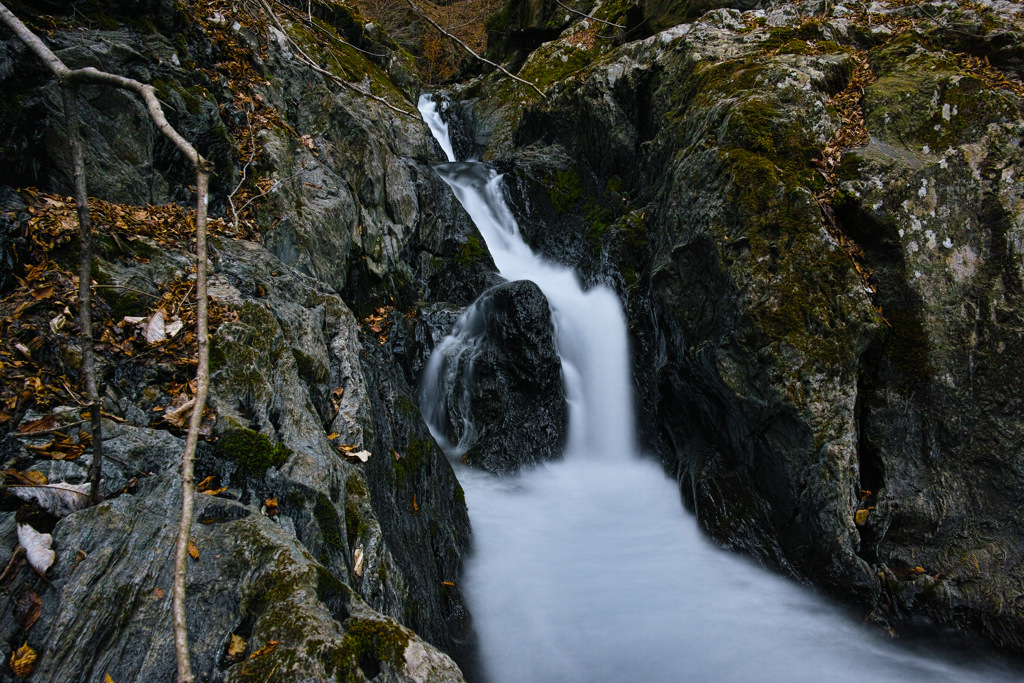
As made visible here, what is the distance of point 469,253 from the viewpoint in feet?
28.4

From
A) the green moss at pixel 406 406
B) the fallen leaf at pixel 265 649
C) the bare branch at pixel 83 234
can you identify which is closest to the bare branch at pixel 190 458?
the bare branch at pixel 83 234

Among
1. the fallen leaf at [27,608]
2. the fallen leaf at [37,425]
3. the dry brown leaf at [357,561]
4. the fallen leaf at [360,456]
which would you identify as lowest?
the dry brown leaf at [357,561]

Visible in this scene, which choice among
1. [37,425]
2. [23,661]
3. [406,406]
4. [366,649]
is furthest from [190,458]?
[406,406]

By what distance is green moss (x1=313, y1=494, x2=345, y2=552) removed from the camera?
2.72 m

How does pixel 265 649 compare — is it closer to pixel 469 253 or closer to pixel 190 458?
pixel 190 458

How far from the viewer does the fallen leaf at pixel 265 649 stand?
5.80ft

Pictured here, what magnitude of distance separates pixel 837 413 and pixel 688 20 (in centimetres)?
803

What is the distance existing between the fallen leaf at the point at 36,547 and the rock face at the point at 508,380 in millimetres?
5267

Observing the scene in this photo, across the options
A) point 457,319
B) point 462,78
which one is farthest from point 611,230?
point 462,78

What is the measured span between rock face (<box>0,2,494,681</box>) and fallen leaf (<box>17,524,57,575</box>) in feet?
0.10

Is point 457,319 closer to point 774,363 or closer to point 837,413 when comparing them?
point 774,363

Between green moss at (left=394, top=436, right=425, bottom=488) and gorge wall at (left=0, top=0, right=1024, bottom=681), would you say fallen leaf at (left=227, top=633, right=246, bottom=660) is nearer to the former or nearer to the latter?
gorge wall at (left=0, top=0, right=1024, bottom=681)

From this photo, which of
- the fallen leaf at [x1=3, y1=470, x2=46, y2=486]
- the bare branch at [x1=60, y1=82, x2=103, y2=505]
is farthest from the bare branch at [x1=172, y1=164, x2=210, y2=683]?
the fallen leaf at [x1=3, y1=470, x2=46, y2=486]

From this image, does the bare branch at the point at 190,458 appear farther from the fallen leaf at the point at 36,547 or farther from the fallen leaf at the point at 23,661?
the fallen leaf at the point at 36,547
